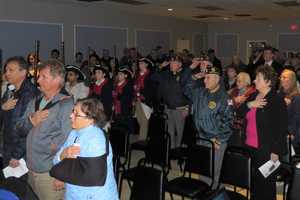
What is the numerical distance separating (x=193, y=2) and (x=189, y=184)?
886 cm

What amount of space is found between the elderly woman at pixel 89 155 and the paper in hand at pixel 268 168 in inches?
71.9

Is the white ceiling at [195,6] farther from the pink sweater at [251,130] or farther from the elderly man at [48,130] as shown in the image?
the elderly man at [48,130]

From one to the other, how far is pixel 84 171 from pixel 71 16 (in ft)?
34.7

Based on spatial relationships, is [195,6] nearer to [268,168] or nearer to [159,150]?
[159,150]

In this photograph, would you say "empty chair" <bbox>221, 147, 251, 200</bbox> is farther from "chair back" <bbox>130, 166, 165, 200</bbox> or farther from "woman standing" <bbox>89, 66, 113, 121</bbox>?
"woman standing" <bbox>89, 66, 113, 121</bbox>

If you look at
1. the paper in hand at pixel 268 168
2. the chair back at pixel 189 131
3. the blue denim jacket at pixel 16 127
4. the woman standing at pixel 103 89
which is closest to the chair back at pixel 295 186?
the paper in hand at pixel 268 168

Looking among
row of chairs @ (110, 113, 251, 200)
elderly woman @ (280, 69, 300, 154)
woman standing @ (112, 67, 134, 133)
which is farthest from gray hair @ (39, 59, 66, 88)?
woman standing @ (112, 67, 134, 133)

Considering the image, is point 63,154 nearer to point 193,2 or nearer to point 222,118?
point 222,118

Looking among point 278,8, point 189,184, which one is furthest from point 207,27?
point 189,184

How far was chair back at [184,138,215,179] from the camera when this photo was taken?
13.5 feet

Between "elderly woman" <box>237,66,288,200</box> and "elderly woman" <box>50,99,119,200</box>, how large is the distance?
1897mm

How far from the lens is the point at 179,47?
58.6 feet

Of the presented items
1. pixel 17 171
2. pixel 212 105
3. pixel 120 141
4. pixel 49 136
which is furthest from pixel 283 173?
pixel 17 171

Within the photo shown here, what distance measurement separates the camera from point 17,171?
3318mm
